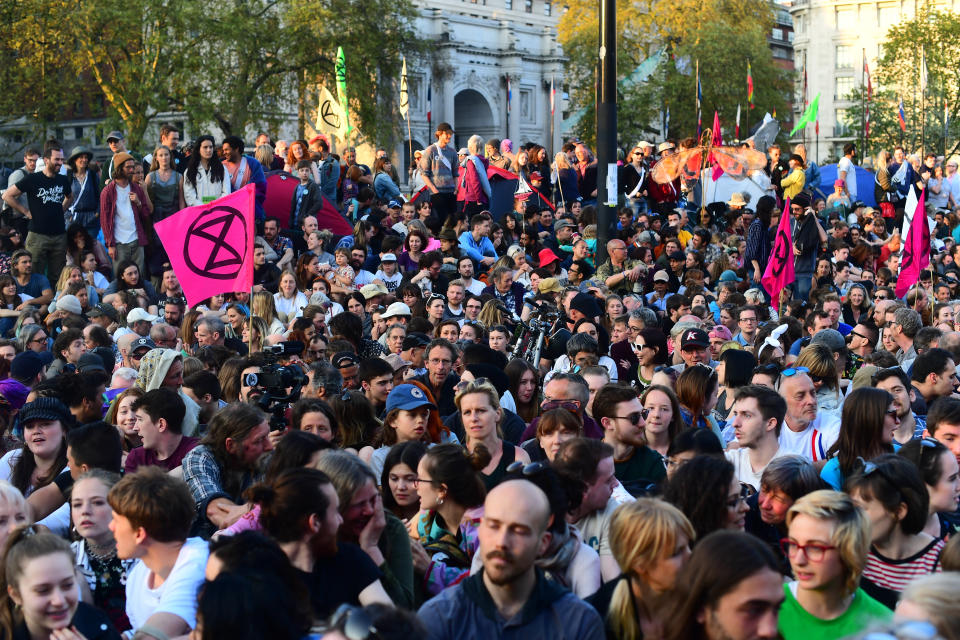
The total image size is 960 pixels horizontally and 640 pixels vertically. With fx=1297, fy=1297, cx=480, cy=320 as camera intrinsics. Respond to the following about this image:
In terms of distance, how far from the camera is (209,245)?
10.7m

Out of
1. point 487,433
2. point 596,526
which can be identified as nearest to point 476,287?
point 487,433

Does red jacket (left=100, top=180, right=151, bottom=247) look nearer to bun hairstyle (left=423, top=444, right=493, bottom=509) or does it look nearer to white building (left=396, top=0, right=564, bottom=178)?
bun hairstyle (left=423, top=444, right=493, bottom=509)

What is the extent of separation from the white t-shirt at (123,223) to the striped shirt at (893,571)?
12589 mm

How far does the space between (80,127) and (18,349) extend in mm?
61143

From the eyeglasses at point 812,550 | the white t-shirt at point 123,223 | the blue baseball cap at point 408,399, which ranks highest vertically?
the white t-shirt at point 123,223

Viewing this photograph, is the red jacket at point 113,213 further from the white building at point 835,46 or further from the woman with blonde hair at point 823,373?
the white building at point 835,46

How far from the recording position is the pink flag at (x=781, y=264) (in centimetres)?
1476

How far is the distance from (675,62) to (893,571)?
195ft

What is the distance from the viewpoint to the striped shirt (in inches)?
214

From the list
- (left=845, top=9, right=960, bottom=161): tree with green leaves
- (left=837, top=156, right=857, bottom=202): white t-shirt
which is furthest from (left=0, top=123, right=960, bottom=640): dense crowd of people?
(left=845, top=9, right=960, bottom=161): tree with green leaves

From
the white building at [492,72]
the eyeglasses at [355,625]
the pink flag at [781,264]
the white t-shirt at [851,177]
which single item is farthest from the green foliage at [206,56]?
the eyeglasses at [355,625]

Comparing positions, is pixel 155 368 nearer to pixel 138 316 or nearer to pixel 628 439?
pixel 628 439

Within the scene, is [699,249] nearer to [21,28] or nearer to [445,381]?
[445,381]

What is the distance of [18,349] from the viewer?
439 inches
